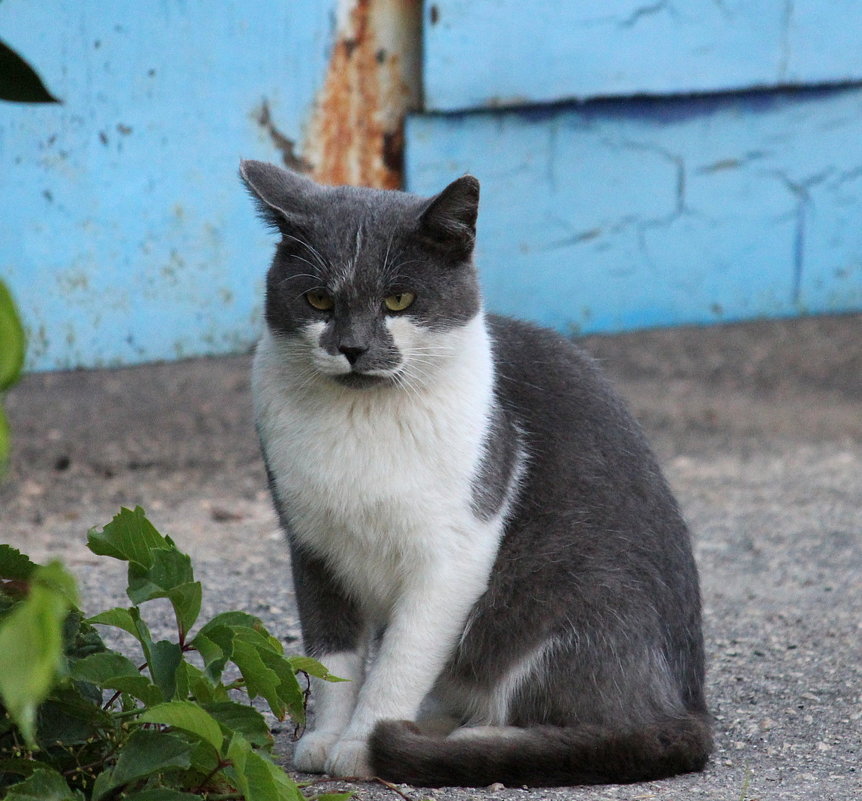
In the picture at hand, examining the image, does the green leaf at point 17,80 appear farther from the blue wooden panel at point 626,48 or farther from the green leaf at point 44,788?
the blue wooden panel at point 626,48

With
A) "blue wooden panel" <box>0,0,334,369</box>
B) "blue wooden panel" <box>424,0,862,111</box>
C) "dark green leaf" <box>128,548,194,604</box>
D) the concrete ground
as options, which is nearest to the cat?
the concrete ground

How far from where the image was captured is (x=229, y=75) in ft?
13.3

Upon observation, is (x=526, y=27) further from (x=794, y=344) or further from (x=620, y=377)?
(x=794, y=344)

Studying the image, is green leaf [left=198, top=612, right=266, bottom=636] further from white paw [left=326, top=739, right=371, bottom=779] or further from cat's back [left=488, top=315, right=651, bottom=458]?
cat's back [left=488, top=315, right=651, bottom=458]

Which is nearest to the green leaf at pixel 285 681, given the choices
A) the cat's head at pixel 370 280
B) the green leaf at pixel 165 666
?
the green leaf at pixel 165 666

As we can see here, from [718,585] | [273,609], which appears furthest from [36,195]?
[718,585]

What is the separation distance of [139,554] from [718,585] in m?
2.07

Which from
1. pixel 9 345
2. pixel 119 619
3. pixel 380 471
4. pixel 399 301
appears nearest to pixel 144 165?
pixel 399 301

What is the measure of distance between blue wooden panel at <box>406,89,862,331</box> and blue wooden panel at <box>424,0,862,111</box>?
88mm

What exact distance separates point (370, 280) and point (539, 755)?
0.89m

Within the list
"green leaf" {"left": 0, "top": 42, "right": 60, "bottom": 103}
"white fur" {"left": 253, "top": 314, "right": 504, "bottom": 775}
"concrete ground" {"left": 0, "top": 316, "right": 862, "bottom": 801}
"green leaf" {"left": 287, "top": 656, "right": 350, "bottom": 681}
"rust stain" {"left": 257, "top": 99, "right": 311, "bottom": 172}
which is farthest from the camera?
"rust stain" {"left": 257, "top": 99, "right": 311, "bottom": 172}

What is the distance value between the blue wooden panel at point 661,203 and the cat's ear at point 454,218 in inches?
80.6

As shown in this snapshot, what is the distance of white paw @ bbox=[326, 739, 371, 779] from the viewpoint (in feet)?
7.10

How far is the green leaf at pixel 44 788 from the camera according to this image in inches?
63.6
